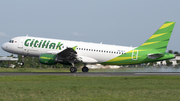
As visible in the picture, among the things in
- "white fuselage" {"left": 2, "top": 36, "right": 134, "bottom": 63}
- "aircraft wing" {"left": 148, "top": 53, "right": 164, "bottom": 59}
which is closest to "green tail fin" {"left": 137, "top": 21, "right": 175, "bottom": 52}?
"aircraft wing" {"left": 148, "top": 53, "right": 164, "bottom": 59}

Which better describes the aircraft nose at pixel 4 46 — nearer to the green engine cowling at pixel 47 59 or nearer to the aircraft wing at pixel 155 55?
the green engine cowling at pixel 47 59

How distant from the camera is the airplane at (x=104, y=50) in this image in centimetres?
3697

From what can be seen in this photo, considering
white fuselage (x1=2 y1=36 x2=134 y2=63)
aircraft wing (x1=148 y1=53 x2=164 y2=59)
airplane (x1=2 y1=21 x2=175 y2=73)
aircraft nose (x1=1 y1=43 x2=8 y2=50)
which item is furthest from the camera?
aircraft nose (x1=1 y1=43 x2=8 y2=50)

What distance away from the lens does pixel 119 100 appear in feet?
39.4

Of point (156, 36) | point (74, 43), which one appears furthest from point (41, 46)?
point (156, 36)

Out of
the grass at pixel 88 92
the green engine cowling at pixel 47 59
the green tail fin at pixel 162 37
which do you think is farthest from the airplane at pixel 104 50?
the grass at pixel 88 92

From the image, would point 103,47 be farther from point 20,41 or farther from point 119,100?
point 119,100

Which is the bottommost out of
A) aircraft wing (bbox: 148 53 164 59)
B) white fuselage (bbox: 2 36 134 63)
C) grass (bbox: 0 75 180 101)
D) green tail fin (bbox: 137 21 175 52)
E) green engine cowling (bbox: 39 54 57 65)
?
grass (bbox: 0 75 180 101)

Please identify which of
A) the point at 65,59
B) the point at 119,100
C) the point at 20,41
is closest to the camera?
the point at 119,100

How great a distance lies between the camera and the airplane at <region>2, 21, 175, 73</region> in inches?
1455

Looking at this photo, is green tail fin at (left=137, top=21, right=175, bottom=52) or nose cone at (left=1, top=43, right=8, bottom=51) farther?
nose cone at (left=1, top=43, right=8, bottom=51)

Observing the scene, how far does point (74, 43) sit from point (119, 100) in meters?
26.6

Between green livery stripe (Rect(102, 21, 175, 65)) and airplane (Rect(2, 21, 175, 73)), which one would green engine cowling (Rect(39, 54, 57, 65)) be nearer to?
airplane (Rect(2, 21, 175, 73))

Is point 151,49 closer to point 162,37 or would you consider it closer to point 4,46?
point 162,37
